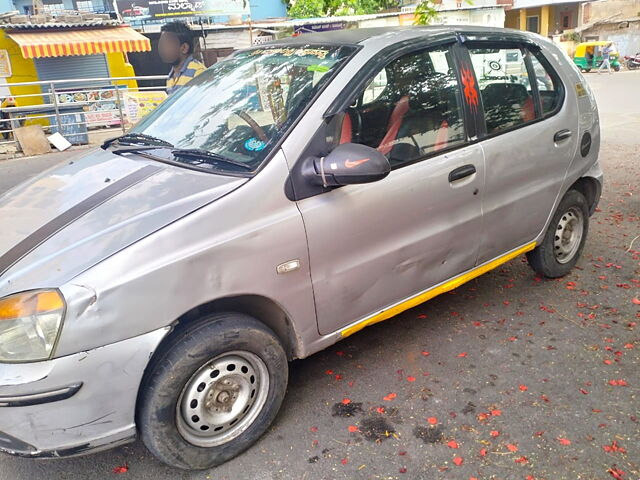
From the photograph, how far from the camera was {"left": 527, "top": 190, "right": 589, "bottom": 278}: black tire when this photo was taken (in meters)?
4.10

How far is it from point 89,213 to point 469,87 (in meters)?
2.26

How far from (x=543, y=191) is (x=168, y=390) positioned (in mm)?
2784

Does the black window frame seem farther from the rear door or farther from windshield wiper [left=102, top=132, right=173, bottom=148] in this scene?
windshield wiper [left=102, top=132, right=173, bottom=148]

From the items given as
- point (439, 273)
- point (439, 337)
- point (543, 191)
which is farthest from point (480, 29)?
point (439, 337)

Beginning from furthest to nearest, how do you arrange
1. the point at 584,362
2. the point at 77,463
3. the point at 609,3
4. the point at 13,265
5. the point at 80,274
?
the point at 609,3, the point at 584,362, the point at 77,463, the point at 13,265, the point at 80,274

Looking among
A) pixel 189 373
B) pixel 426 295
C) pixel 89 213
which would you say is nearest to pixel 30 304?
pixel 89 213

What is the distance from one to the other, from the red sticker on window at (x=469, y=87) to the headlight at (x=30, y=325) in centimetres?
248

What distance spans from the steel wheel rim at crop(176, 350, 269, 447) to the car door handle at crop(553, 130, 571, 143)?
8.36 feet

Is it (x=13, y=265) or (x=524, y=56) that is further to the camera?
(x=524, y=56)

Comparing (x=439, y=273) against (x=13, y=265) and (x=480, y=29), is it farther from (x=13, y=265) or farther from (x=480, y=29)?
(x=13, y=265)

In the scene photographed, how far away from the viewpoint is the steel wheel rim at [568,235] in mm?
4191

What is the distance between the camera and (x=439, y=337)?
3.66 m

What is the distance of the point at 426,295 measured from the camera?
10.8 feet

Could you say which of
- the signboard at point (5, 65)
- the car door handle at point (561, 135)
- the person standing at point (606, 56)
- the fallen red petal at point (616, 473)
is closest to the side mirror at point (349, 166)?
the fallen red petal at point (616, 473)
